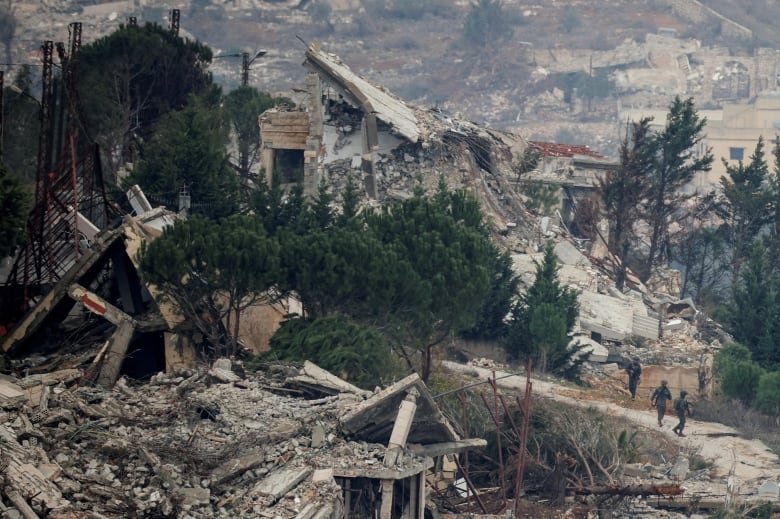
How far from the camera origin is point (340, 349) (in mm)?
23656

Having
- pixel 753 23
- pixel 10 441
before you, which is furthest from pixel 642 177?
pixel 753 23

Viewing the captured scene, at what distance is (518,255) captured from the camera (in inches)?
1474

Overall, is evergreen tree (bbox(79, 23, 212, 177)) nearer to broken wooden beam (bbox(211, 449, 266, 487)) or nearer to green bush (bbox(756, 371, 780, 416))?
green bush (bbox(756, 371, 780, 416))

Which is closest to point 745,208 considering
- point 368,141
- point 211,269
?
point 368,141

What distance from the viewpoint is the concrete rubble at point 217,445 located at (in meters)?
16.9

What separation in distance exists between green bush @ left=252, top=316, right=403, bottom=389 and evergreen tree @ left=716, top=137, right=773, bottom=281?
1903 centimetres

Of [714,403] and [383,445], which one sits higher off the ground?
[383,445]

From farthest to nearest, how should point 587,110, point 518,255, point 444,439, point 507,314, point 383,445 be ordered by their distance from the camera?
1. point 587,110
2. point 518,255
3. point 507,314
4. point 444,439
5. point 383,445

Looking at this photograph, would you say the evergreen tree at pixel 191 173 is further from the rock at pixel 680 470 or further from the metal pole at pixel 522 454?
the rock at pixel 680 470

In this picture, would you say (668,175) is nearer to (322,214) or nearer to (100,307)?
(322,214)


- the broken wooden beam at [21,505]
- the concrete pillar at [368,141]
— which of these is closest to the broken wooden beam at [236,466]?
the broken wooden beam at [21,505]

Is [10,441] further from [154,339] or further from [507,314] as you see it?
[507,314]

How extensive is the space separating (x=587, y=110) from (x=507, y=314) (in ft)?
265

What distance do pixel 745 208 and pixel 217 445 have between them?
25.4 meters
